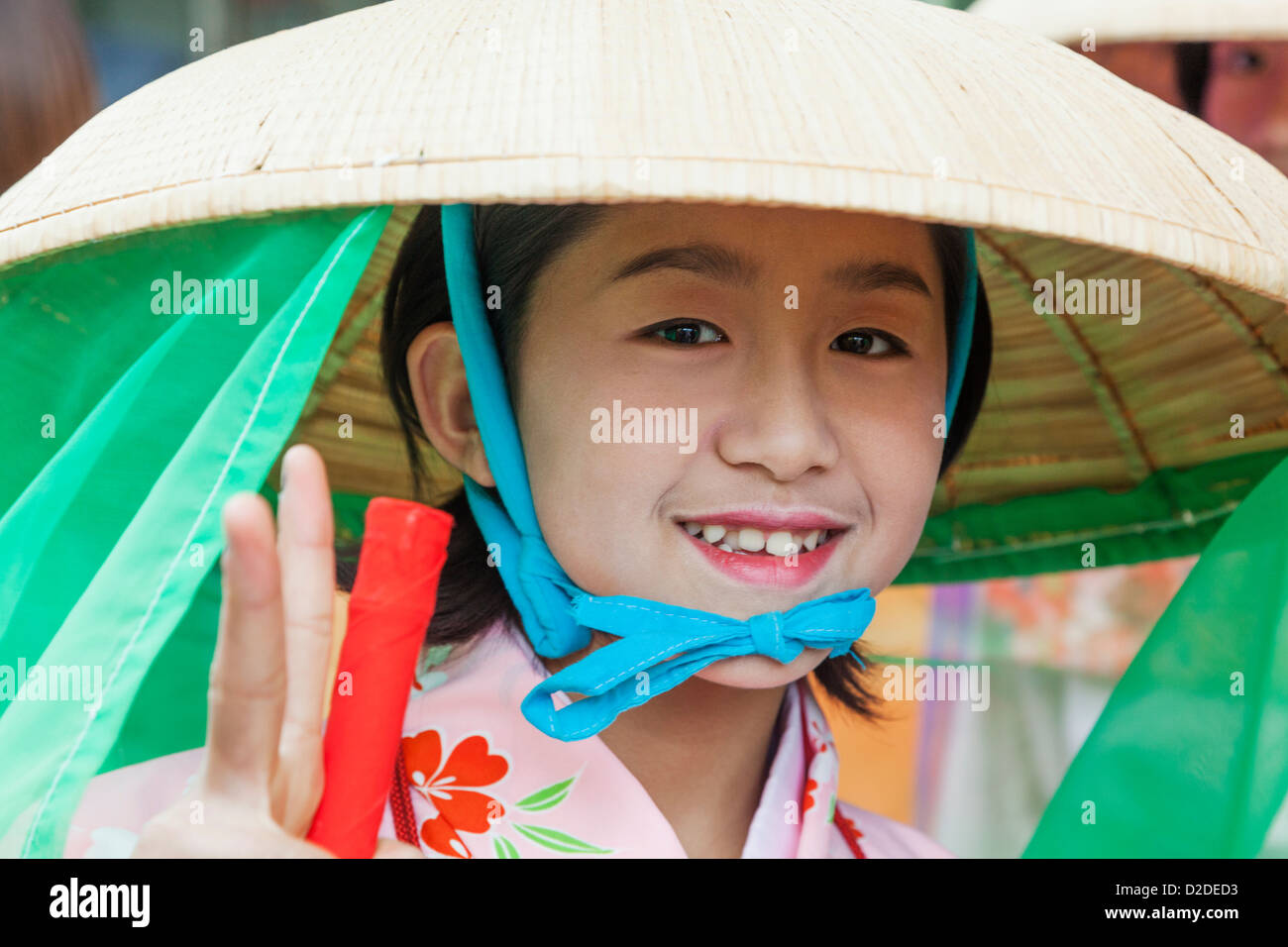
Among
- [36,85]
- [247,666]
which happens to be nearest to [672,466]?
[247,666]

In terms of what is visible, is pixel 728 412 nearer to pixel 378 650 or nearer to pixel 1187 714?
pixel 378 650

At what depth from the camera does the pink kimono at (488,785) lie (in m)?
1.11

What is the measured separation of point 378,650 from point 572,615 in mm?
260

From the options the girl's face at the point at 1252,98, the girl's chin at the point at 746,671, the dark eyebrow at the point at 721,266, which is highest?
the girl's face at the point at 1252,98

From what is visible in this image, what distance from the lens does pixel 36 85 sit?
7.02 feet

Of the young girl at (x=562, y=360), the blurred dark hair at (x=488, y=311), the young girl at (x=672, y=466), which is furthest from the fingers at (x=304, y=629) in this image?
the blurred dark hair at (x=488, y=311)

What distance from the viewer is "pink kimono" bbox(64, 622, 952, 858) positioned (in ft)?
3.65

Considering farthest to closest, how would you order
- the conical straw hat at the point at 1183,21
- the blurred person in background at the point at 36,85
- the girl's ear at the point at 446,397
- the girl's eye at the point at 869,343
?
1. the blurred person in background at the point at 36,85
2. the conical straw hat at the point at 1183,21
3. the girl's ear at the point at 446,397
4. the girl's eye at the point at 869,343

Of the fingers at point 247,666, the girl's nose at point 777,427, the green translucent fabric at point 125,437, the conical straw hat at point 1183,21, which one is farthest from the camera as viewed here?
the conical straw hat at point 1183,21

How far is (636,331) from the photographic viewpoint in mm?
1054

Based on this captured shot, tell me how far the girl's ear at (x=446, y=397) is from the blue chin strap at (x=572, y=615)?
3cm

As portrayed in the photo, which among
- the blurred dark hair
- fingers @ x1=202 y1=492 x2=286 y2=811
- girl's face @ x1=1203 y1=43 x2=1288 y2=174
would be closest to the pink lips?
the blurred dark hair

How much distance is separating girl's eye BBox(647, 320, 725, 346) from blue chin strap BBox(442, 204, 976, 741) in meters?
0.18

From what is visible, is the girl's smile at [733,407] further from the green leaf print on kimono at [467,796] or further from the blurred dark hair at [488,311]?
the green leaf print on kimono at [467,796]
